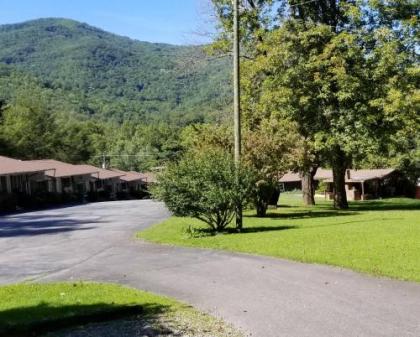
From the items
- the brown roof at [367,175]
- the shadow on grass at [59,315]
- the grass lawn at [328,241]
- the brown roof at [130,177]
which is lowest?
the shadow on grass at [59,315]

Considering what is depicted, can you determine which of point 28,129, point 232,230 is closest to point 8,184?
point 232,230

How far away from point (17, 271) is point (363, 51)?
23018 mm

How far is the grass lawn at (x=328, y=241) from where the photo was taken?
12516 mm

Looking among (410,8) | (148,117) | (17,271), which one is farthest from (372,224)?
(148,117)

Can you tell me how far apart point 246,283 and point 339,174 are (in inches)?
937

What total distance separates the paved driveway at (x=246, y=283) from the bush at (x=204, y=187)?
6.97ft

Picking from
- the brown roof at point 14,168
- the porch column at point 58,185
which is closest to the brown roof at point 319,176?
the porch column at point 58,185

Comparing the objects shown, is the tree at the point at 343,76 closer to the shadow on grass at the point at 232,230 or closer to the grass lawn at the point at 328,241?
the grass lawn at the point at 328,241

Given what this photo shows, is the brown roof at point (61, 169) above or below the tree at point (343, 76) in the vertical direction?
below

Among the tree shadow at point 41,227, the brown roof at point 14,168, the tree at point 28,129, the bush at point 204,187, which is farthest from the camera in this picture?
the tree at point 28,129

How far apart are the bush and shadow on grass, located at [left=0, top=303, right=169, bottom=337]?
33.3 feet

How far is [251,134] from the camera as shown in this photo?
27797 millimetres

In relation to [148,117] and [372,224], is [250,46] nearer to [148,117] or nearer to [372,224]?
[372,224]

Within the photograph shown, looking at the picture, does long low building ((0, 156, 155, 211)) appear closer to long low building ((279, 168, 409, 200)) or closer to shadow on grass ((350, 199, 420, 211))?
shadow on grass ((350, 199, 420, 211))
